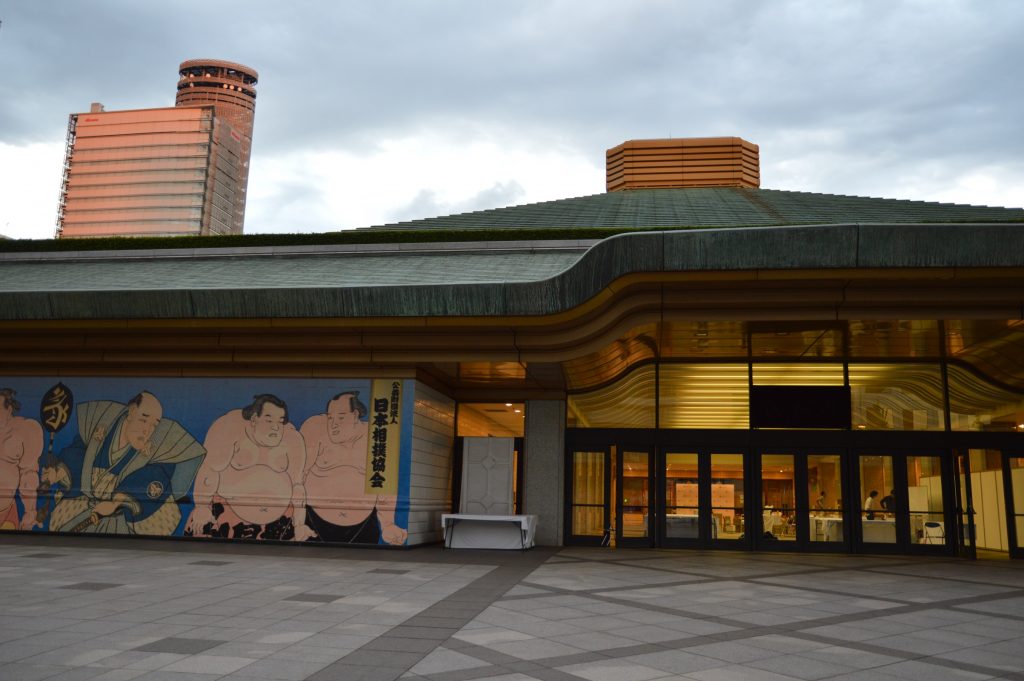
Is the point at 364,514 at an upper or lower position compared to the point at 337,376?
lower

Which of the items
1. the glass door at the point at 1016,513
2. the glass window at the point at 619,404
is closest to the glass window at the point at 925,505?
the glass door at the point at 1016,513

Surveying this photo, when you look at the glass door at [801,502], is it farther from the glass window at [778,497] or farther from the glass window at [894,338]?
the glass window at [894,338]

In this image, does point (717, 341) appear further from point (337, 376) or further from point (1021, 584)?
point (337, 376)

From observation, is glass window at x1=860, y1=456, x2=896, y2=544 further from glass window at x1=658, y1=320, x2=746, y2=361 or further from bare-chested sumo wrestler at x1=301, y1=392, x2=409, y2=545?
bare-chested sumo wrestler at x1=301, y1=392, x2=409, y2=545

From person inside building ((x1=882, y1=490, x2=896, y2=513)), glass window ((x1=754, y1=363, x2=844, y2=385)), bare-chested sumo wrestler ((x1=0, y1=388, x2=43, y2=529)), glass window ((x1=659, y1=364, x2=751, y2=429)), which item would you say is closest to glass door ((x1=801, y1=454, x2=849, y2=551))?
person inside building ((x1=882, y1=490, x2=896, y2=513))

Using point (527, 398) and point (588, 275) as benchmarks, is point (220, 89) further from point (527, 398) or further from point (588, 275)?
point (588, 275)

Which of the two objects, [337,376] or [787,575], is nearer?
[787,575]

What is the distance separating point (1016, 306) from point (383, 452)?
10.7 meters

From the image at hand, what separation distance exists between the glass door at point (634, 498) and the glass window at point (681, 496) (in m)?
0.37

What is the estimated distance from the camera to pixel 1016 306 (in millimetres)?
12398

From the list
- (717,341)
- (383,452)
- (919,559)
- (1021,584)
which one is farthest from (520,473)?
(1021,584)

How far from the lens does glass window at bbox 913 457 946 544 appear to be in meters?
16.1

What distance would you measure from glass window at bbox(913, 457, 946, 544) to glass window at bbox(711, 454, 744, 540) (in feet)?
9.45

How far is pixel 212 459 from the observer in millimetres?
15266
